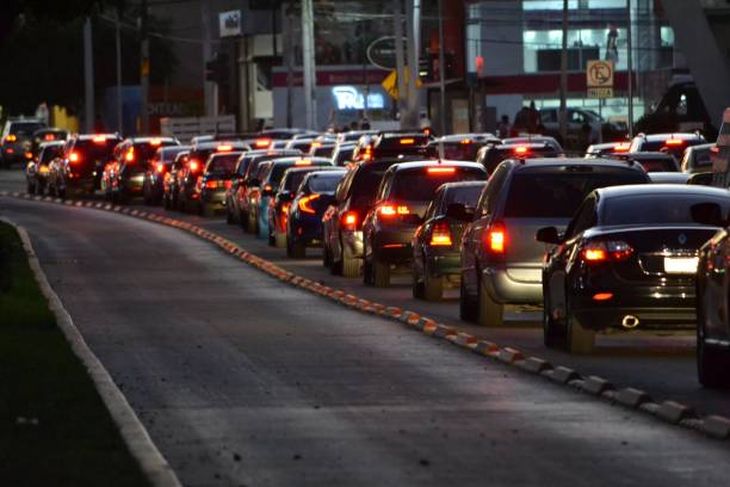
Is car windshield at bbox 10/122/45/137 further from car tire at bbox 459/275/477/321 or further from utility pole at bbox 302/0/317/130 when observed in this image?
car tire at bbox 459/275/477/321

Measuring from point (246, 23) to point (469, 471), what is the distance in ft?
371

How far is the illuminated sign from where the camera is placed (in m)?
121

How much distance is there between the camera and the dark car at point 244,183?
50.8 meters

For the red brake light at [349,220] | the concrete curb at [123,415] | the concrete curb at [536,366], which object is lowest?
the concrete curb at [536,366]

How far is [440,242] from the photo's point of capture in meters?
28.1

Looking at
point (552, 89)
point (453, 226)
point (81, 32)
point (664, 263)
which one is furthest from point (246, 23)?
point (664, 263)

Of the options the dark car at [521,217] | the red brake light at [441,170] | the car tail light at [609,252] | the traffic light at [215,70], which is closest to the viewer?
the car tail light at [609,252]

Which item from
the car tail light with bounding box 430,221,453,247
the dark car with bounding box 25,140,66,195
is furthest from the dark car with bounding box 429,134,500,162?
the dark car with bounding box 25,140,66,195

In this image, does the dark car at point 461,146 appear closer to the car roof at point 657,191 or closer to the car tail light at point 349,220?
the car tail light at point 349,220

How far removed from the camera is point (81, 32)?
12694 centimetres

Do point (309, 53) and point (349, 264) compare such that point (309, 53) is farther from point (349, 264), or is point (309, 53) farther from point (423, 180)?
point (423, 180)

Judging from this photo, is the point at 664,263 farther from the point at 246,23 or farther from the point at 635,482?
the point at 246,23

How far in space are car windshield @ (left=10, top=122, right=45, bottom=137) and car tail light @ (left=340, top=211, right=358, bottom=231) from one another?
257ft

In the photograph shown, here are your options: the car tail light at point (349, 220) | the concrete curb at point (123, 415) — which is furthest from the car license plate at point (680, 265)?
the car tail light at point (349, 220)
